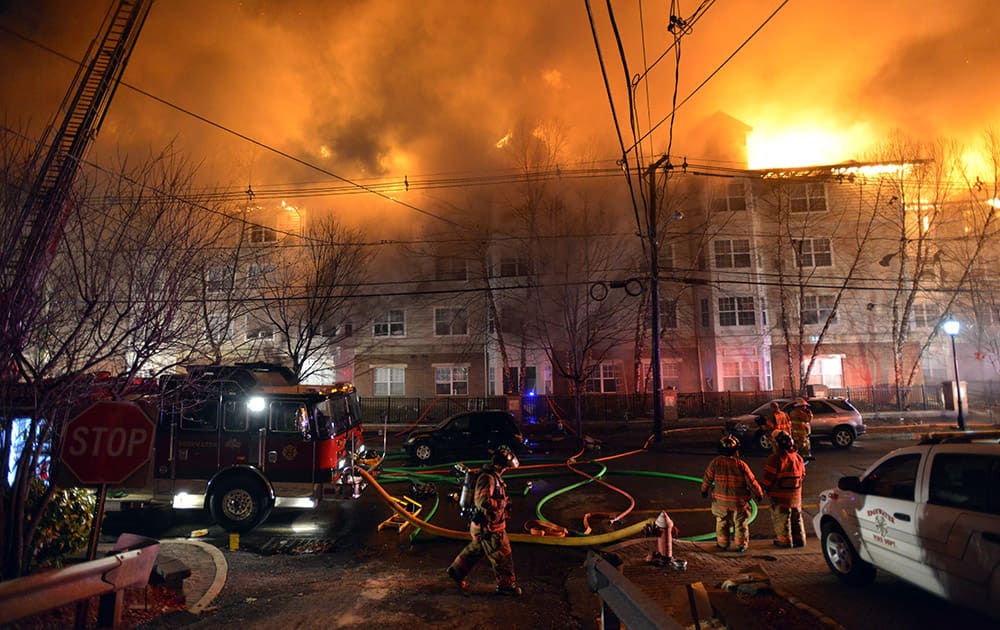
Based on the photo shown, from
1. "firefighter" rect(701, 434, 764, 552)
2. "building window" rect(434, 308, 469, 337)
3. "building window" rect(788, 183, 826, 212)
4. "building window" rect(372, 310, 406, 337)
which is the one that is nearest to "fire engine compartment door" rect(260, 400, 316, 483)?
"firefighter" rect(701, 434, 764, 552)

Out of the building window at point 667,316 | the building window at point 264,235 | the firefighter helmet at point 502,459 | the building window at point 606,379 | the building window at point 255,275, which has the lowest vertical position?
the firefighter helmet at point 502,459

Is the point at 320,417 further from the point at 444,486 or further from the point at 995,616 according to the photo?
the point at 995,616

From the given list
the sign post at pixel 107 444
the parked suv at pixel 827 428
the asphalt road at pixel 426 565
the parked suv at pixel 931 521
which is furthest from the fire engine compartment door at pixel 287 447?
the parked suv at pixel 827 428

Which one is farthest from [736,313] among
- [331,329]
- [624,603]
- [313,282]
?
[624,603]

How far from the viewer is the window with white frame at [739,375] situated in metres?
22.2

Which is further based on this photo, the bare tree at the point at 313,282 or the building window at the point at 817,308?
the building window at the point at 817,308

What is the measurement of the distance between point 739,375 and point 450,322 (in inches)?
494

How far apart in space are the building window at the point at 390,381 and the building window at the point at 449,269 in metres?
4.46

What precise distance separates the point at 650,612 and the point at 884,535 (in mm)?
3186

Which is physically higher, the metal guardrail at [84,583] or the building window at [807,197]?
the building window at [807,197]

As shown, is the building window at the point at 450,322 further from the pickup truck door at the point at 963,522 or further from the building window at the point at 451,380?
the pickup truck door at the point at 963,522

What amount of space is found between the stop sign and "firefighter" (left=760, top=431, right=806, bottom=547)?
5939mm

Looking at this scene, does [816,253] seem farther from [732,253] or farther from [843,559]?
[843,559]

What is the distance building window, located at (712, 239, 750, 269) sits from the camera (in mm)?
22047
